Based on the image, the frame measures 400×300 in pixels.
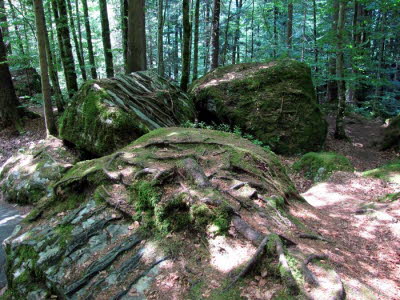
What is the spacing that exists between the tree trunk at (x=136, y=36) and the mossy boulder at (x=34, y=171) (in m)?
4.29

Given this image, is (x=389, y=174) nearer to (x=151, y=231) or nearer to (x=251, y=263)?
(x=251, y=263)

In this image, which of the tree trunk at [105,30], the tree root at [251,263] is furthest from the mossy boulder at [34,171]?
the tree trunk at [105,30]

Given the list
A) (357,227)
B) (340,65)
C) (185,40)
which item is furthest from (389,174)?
(185,40)

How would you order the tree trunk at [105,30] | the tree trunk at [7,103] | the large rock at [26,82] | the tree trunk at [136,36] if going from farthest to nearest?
1. the large rock at [26,82]
2. the tree trunk at [105,30]
3. the tree trunk at [7,103]
4. the tree trunk at [136,36]

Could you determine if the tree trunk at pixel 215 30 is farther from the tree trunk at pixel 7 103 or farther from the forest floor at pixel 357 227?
the tree trunk at pixel 7 103

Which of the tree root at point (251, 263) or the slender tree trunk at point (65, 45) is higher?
the slender tree trunk at point (65, 45)

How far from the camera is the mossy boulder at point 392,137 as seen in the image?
1282cm

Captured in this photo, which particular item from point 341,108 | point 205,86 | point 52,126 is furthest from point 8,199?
point 341,108

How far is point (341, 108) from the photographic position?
12719 mm

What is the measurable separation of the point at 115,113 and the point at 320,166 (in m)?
6.35

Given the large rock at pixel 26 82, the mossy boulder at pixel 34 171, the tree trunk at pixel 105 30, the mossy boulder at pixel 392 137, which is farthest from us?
the large rock at pixel 26 82

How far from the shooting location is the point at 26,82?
17219 millimetres

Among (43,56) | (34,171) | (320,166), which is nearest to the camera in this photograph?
(34,171)

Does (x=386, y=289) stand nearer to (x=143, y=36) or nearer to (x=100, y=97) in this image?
(x=100, y=97)
